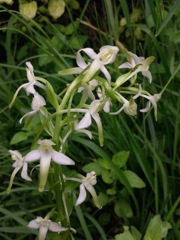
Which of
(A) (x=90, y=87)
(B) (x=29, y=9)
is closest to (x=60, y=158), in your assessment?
(A) (x=90, y=87)

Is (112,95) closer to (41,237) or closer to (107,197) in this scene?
(41,237)

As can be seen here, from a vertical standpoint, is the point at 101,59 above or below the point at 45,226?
above

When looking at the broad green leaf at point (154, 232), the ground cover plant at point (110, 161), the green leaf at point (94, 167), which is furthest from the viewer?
the green leaf at point (94, 167)

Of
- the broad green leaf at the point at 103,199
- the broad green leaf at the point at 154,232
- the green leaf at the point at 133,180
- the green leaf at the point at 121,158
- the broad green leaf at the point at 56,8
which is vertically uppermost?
the broad green leaf at the point at 56,8

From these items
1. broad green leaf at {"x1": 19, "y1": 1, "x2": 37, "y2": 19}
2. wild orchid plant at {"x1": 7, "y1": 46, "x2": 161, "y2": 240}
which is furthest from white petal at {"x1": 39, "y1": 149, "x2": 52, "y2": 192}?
broad green leaf at {"x1": 19, "y1": 1, "x2": 37, "y2": 19}

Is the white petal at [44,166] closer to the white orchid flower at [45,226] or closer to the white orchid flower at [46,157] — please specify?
the white orchid flower at [46,157]

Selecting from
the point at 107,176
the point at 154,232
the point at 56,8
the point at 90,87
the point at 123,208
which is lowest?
the point at 123,208

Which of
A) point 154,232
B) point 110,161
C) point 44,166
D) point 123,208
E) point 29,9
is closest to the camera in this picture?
point 44,166

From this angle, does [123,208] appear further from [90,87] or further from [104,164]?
[90,87]

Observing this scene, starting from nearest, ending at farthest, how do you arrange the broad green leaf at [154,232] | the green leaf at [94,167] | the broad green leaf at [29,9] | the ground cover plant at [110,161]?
the broad green leaf at [154,232] < the ground cover plant at [110,161] < the green leaf at [94,167] < the broad green leaf at [29,9]

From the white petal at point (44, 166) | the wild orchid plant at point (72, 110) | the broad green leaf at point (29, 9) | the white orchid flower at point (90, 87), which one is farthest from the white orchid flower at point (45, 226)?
the broad green leaf at point (29, 9)

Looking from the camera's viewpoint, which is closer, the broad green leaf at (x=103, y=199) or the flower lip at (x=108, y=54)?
the flower lip at (x=108, y=54)

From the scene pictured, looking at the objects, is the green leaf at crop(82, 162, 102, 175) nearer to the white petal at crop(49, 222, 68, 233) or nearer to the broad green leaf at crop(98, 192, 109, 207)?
the broad green leaf at crop(98, 192, 109, 207)
